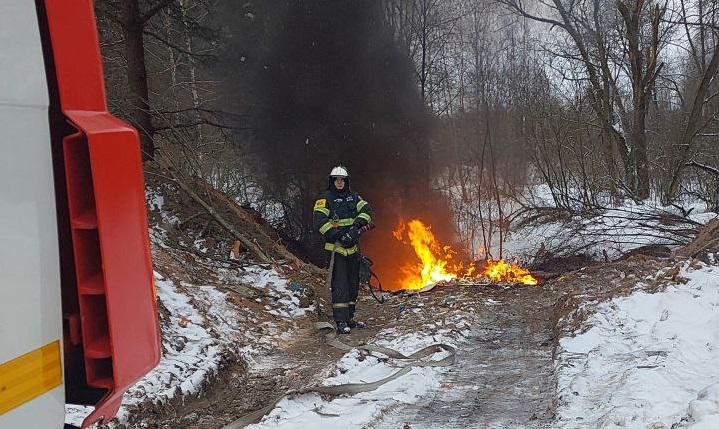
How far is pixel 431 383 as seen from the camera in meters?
5.53

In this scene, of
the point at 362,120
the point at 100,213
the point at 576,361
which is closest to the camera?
the point at 100,213

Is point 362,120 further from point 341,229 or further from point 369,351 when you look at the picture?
point 369,351

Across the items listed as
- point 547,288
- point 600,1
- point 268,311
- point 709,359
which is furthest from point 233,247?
point 600,1

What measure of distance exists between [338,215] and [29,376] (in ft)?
20.5

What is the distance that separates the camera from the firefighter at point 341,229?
7.75 meters

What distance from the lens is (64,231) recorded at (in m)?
1.95

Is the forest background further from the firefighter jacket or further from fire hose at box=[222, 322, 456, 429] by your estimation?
fire hose at box=[222, 322, 456, 429]

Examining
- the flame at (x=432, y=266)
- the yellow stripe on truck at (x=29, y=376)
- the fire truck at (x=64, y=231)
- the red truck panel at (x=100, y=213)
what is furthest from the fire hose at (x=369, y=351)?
the flame at (x=432, y=266)

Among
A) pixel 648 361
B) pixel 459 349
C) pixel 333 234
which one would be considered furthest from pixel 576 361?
pixel 333 234

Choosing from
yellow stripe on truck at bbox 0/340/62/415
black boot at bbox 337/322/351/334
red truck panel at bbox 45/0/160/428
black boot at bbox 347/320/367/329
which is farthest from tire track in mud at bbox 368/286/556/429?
yellow stripe on truck at bbox 0/340/62/415

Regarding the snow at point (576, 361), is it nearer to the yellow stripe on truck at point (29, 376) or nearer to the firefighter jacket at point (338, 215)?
the yellow stripe on truck at point (29, 376)

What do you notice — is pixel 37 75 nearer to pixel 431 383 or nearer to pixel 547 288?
pixel 431 383

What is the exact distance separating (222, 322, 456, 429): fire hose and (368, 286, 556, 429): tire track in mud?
213mm

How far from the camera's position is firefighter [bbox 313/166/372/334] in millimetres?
7746
